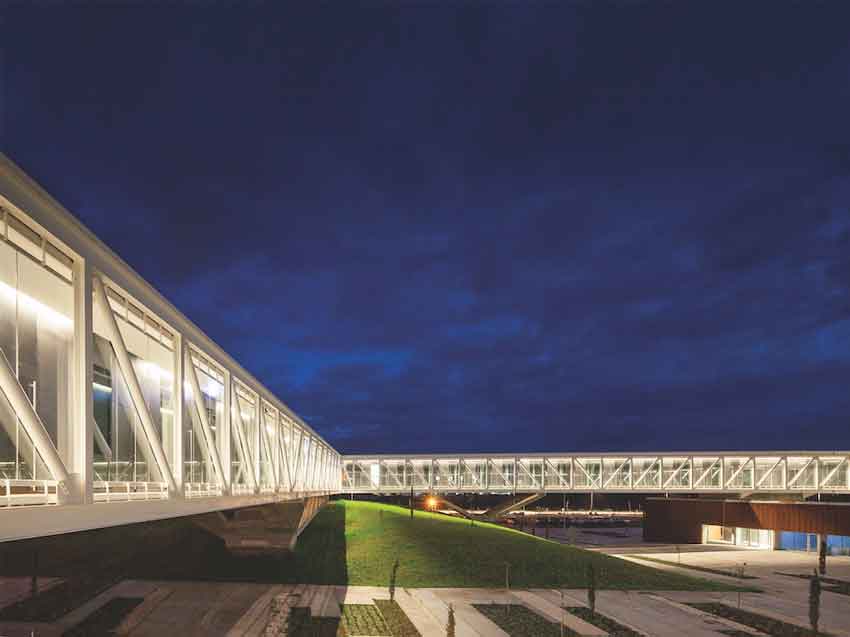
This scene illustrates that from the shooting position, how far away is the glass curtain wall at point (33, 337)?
33.4 feet

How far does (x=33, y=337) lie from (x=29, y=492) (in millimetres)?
2443

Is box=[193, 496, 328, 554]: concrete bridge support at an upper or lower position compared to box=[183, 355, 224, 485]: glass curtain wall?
lower

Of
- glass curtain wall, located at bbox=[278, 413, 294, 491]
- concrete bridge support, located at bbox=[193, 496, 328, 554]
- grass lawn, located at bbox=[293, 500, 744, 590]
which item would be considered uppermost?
glass curtain wall, located at bbox=[278, 413, 294, 491]

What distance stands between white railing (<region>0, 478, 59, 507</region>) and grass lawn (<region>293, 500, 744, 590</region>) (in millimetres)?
35760

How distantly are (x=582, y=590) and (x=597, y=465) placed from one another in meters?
46.1

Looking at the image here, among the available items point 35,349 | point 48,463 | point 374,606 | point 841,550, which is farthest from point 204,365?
point 841,550

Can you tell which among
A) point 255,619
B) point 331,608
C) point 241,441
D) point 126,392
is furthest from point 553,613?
point 126,392

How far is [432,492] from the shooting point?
90562 millimetres

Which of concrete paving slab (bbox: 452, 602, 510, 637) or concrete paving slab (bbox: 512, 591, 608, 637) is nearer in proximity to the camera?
concrete paving slab (bbox: 452, 602, 510, 637)

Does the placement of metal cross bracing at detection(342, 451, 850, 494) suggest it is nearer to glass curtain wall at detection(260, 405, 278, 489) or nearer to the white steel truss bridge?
glass curtain wall at detection(260, 405, 278, 489)

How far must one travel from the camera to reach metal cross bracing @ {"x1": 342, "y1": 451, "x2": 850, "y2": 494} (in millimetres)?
86500

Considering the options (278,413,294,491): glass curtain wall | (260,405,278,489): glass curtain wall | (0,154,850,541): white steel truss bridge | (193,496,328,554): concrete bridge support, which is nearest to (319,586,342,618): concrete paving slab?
(193,496,328,554): concrete bridge support

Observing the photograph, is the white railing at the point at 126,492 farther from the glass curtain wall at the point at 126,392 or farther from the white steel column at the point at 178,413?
the white steel column at the point at 178,413

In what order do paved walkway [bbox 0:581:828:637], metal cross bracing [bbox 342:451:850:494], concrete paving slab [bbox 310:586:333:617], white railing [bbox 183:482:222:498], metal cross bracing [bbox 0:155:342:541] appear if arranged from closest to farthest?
metal cross bracing [bbox 0:155:342:541] < white railing [bbox 183:482:222:498] < paved walkway [bbox 0:581:828:637] < concrete paving slab [bbox 310:586:333:617] < metal cross bracing [bbox 342:451:850:494]
